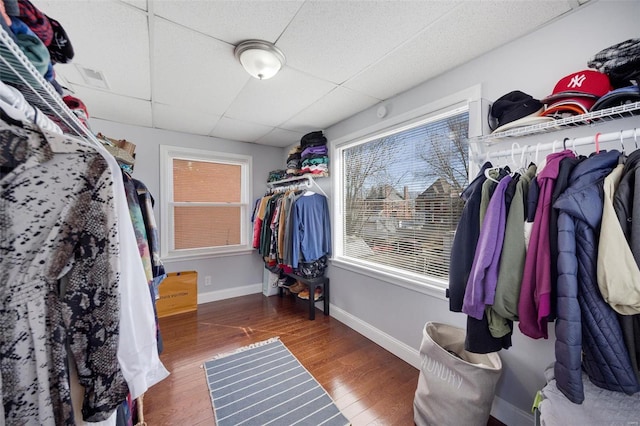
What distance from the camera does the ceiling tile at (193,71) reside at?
1.39m

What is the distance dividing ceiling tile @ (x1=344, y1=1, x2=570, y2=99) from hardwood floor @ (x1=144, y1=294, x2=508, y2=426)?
2.27 m

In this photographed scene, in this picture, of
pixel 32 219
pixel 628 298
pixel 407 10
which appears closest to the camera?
pixel 32 219

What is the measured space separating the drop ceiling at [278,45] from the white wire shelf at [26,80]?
0.75 m

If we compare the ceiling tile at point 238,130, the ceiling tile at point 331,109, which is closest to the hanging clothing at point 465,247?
the ceiling tile at point 331,109

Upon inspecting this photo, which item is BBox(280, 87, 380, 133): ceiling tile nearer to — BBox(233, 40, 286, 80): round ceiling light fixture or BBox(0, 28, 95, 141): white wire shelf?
BBox(233, 40, 286, 80): round ceiling light fixture

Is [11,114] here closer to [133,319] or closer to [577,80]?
[133,319]

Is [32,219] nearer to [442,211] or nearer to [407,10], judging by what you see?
[407,10]

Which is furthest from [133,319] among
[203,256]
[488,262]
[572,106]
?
[203,256]

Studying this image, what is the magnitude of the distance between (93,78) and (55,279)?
1.97m

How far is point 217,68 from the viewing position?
5.50 ft

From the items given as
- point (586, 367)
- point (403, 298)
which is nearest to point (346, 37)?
point (586, 367)

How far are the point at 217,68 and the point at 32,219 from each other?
1498 mm

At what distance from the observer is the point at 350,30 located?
4.33ft

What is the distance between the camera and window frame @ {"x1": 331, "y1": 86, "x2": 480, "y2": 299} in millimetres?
1653
